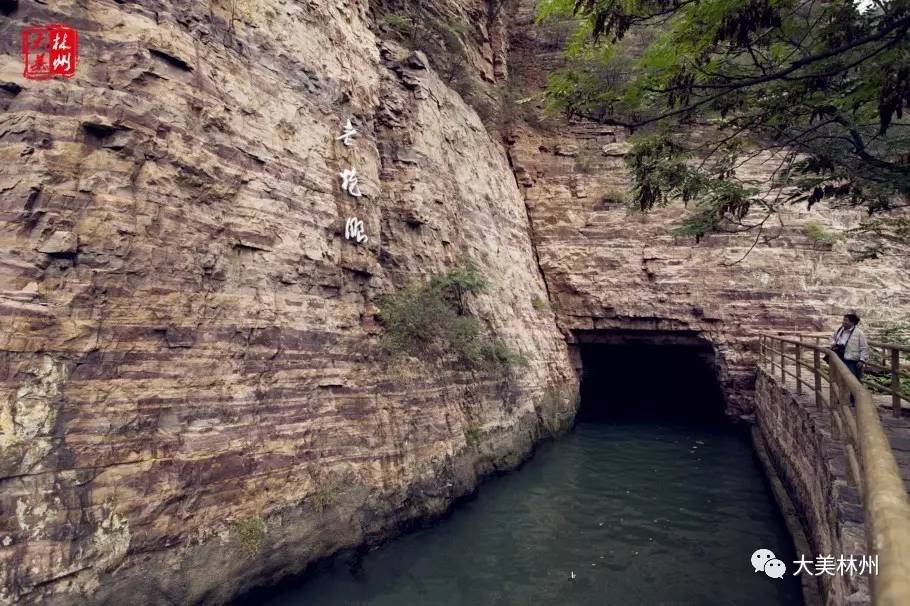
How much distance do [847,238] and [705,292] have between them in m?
4.10

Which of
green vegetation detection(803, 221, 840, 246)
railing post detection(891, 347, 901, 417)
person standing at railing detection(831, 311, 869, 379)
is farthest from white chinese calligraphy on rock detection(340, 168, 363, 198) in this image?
green vegetation detection(803, 221, 840, 246)

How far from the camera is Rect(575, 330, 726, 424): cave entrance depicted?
15156mm

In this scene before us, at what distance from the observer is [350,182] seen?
786 cm

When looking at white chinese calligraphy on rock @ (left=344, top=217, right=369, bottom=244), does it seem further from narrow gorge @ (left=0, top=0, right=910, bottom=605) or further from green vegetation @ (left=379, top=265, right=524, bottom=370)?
green vegetation @ (left=379, top=265, right=524, bottom=370)

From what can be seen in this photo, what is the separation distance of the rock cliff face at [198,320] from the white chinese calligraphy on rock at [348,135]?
6.4 inches

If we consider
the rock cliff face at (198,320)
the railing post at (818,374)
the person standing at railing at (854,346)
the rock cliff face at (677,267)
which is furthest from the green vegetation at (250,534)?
the rock cliff face at (677,267)

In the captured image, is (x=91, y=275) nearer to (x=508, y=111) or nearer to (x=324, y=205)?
(x=324, y=205)

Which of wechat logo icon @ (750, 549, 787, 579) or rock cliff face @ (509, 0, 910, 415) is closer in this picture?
wechat logo icon @ (750, 549, 787, 579)

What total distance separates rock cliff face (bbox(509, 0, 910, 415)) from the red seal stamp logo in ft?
40.1

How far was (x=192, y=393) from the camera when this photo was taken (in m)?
5.20

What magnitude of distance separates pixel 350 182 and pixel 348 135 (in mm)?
792

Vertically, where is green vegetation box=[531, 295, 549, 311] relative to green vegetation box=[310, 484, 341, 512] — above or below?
above

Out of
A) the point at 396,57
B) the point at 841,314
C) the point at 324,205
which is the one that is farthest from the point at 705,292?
the point at 324,205

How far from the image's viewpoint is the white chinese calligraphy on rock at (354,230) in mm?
7623
